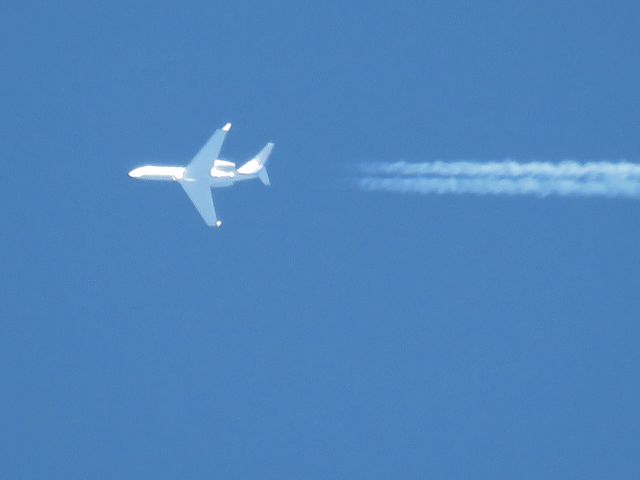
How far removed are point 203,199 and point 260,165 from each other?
9.86ft

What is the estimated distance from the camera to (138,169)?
287 feet

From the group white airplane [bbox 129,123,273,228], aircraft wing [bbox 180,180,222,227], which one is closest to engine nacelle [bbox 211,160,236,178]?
white airplane [bbox 129,123,273,228]

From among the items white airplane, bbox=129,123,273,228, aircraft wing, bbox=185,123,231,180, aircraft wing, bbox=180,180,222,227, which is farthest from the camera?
aircraft wing, bbox=180,180,222,227

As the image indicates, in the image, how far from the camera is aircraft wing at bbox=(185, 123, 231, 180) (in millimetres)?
85375

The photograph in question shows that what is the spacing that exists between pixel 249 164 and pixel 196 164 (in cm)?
312

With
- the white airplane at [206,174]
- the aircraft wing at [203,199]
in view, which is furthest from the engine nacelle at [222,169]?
the aircraft wing at [203,199]

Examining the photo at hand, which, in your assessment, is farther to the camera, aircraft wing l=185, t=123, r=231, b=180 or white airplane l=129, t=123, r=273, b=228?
white airplane l=129, t=123, r=273, b=228

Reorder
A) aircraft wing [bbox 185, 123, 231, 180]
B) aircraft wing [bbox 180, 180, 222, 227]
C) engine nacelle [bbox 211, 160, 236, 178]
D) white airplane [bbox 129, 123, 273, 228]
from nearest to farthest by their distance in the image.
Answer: aircraft wing [bbox 185, 123, 231, 180]
white airplane [bbox 129, 123, 273, 228]
engine nacelle [bbox 211, 160, 236, 178]
aircraft wing [bbox 180, 180, 222, 227]

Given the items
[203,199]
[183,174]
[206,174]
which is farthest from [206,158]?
[203,199]

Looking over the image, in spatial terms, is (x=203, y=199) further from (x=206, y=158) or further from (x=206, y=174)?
(x=206, y=158)

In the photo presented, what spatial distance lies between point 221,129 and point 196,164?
9.68 feet

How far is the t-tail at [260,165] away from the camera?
8838cm

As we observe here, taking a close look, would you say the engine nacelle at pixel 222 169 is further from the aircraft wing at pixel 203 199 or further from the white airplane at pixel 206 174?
the aircraft wing at pixel 203 199

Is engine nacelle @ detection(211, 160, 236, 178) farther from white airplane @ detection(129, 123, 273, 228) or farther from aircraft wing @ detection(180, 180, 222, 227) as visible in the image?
aircraft wing @ detection(180, 180, 222, 227)
